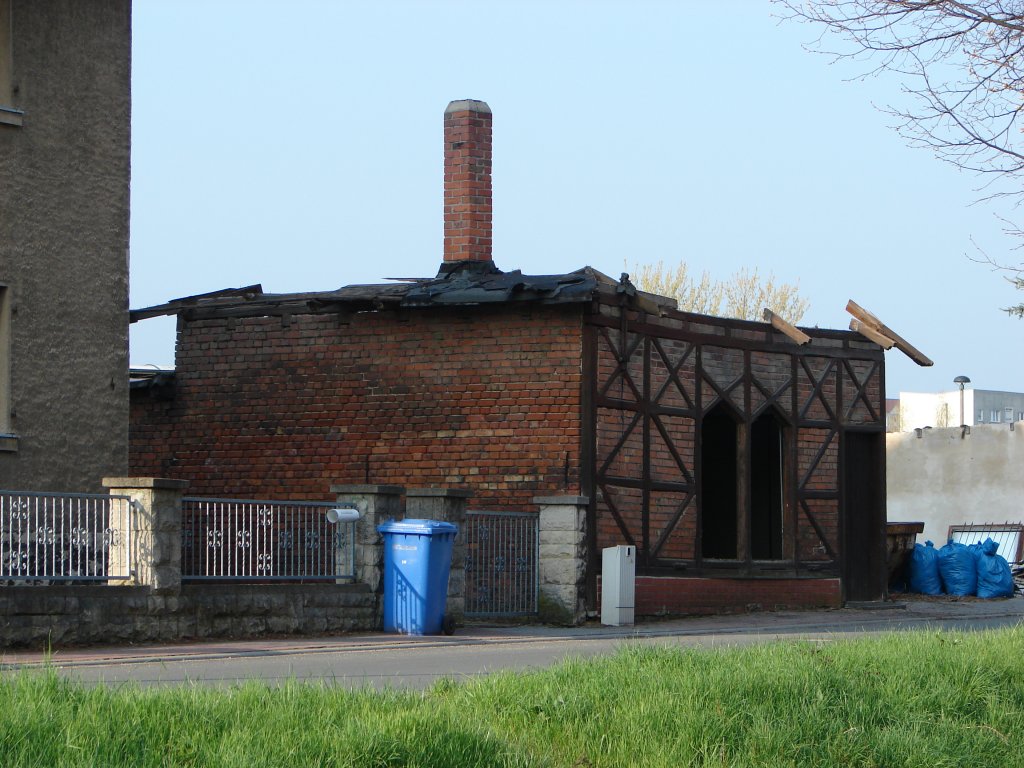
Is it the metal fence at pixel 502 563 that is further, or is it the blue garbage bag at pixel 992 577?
the blue garbage bag at pixel 992 577

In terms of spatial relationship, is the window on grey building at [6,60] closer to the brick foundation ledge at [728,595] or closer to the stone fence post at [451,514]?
the stone fence post at [451,514]

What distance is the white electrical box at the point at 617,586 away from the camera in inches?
828

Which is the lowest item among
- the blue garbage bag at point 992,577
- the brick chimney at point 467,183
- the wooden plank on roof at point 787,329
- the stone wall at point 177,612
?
the blue garbage bag at point 992,577

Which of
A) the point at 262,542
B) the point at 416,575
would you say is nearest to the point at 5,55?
the point at 262,542

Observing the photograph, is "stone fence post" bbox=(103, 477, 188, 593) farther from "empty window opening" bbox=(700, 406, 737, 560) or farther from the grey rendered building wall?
"empty window opening" bbox=(700, 406, 737, 560)

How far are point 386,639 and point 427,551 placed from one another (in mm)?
1236

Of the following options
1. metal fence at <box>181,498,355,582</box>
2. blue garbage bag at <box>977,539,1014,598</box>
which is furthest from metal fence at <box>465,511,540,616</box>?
blue garbage bag at <box>977,539,1014,598</box>

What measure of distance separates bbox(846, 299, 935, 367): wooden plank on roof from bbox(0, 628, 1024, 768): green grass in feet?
48.6

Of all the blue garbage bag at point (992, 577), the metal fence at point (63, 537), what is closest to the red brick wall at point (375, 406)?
the metal fence at point (63, 537)

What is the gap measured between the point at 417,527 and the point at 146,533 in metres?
3.27

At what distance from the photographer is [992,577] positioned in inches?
1139

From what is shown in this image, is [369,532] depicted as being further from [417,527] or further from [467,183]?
[467,183]

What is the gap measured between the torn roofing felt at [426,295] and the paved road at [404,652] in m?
4.35

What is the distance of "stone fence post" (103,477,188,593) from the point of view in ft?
50.6
